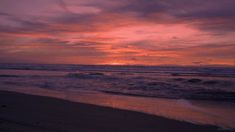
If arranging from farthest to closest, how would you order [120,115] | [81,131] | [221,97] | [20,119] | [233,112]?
[221,97]
[233,112]
[120,115]
[20,119]
[81,131]

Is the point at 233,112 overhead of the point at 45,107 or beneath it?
beneath

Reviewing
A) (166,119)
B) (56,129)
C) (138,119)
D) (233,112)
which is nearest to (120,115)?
(138,119)

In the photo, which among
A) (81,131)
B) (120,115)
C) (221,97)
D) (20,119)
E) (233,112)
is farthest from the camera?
(221,97)

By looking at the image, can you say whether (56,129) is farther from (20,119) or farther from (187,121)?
(187,121)

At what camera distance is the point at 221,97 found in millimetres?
13117

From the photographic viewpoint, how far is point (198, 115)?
8609mm

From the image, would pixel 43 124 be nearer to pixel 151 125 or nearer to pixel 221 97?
pixel 151 125

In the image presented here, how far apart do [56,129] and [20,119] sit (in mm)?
1605

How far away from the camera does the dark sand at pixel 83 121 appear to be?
21.0 feet

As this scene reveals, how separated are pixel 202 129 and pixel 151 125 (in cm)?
121

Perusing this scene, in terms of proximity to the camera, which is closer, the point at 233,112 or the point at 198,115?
the point at 198,115

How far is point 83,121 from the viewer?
7246mm

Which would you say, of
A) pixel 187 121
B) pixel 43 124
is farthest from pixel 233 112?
pixel 43 124

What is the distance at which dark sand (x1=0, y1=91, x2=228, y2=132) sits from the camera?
6.40 meters
